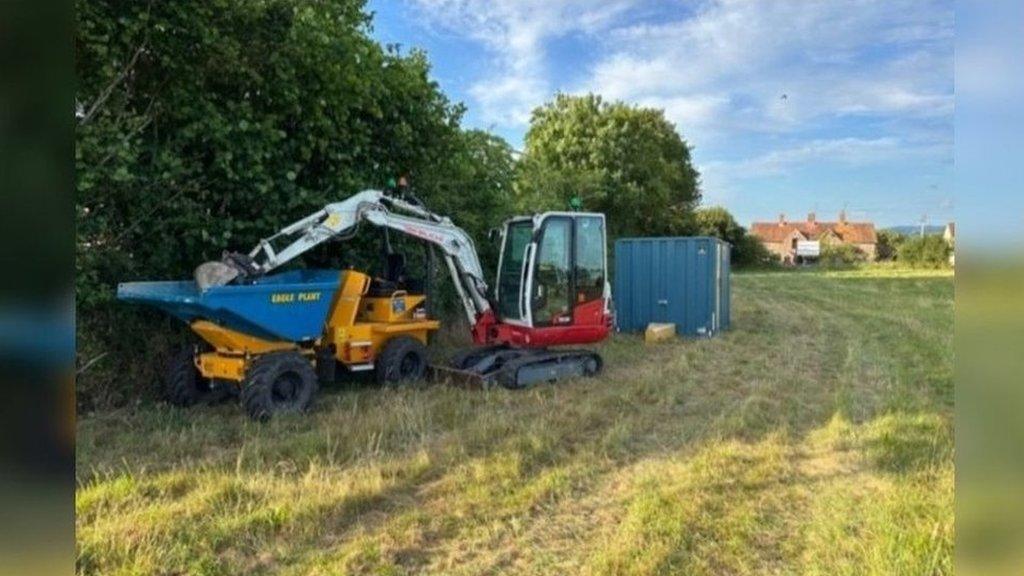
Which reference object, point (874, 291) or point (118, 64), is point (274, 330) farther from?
point (874, 291)

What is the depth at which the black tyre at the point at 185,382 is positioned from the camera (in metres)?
6.02

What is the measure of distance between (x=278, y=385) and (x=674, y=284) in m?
7.75

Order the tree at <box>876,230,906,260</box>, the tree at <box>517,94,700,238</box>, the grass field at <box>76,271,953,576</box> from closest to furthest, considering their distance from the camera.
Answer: the tree at <box>876,230,906,260</box> < the grass field at <box>76,271,953,576</box> < the tree at <box>517,94,700,238</box>

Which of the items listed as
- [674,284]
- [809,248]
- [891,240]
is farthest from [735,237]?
[891,240]

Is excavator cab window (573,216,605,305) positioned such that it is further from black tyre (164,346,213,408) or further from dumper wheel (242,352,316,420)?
black tyre (164,346,213,408)

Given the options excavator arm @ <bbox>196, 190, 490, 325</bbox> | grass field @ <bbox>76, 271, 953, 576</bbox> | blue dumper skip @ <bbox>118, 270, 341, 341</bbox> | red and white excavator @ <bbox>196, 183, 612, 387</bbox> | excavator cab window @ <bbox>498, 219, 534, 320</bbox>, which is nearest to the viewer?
grass field @ <bbox>76, 271, 953, 576</bbox>

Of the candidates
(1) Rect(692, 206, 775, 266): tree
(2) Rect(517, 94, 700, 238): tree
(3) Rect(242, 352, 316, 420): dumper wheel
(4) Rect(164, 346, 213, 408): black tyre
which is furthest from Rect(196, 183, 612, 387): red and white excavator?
(1) Rect(692, 206, 775, 266): tree

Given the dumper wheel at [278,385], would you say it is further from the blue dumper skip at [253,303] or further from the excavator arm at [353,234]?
the excavator arm at [353,234]

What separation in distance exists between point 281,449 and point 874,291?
20.7m

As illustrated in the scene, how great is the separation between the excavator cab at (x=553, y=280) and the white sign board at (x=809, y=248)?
89.4 feet

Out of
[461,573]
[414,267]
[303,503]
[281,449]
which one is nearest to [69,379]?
[461,573]

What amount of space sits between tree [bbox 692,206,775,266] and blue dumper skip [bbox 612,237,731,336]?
74.9ft

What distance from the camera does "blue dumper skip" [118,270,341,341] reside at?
5426 millimetres

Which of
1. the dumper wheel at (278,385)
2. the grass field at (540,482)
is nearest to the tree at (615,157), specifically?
the grass field at (540,482)
